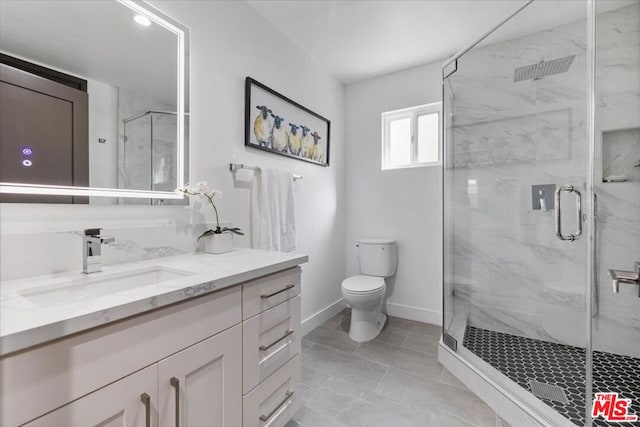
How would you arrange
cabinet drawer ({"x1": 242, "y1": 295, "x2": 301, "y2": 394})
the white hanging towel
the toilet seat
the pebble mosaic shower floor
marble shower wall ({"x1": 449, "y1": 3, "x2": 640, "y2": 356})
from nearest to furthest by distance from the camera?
cabinet drawer ({"x1": 242, "y1": 295, "x2": 301, "y2": 394}), the pebble mosaic shower floor, the white hanging towel, marble shower wall ({"x1": 449, "y1": 3, "x2": 640, "y2": 356}), the toilet seat

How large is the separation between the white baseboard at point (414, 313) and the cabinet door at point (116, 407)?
98.1 inches

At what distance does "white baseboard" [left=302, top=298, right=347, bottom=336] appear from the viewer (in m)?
2.54

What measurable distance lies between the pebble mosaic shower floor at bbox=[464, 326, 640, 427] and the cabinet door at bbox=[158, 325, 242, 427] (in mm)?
1572

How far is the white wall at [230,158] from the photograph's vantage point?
1097 millimetres

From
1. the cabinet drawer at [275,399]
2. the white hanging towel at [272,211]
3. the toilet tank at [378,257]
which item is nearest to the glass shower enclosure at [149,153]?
the white hanging towel at [272,211]

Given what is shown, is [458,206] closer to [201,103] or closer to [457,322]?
[457,322]

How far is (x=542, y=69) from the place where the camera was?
2.22 m

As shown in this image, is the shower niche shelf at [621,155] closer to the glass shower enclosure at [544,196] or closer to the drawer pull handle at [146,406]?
the glass shower enclosure at [544,196]

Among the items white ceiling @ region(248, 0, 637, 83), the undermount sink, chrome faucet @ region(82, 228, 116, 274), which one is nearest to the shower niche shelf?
white ceiling @ region(248, 0, 637, 83)

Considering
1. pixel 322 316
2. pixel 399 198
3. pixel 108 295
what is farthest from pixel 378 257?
pixel 108 295

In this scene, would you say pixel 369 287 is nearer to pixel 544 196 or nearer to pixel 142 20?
pixel 544 196

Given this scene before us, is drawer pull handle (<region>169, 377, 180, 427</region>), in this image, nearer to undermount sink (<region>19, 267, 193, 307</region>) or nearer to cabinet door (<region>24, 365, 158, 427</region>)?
cabinet door (<region>24, 365, 158, 427</region>)

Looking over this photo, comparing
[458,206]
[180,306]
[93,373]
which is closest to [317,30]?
[458,206]

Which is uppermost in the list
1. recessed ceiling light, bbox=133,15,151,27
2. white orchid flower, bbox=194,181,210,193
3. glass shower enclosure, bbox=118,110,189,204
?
recessed ceiling light, bbox=133,15,151,27
